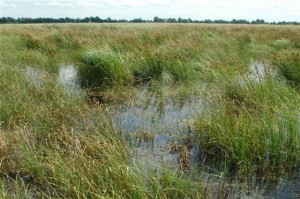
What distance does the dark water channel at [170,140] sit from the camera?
3036mm

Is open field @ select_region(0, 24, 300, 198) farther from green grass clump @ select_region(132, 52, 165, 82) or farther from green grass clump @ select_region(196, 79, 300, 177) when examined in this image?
green grass clump @ select_region(132, 52, 165, 82)

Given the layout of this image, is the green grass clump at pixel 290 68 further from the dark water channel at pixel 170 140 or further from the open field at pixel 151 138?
the dark water channel at pixel 170 140

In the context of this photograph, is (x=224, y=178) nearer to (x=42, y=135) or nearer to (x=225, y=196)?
(x=225, y=196)

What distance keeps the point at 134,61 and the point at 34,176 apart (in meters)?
5.54

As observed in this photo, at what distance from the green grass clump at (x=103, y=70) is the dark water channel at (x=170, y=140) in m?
0.58

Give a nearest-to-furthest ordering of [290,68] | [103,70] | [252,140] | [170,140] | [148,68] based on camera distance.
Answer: [252,140], [170,140], [290,68], [103,70], [148,68]

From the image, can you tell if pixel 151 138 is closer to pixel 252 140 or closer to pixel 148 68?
pixel 252 140

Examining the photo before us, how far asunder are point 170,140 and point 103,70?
147 inches

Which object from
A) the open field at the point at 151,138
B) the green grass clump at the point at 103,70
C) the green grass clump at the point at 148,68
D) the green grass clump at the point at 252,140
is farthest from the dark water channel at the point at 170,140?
the green grass clump at the point at 148,68

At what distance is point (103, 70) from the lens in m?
7.50

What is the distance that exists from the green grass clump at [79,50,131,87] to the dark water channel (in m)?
0.58

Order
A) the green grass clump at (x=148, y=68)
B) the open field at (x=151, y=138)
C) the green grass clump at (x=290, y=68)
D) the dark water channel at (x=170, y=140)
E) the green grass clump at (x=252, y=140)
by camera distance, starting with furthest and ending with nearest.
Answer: the green grass clump at (x=148, y=68), the green grass clump at (x=290, y=68), the green grass clump at (x=252, y=140), the dark water channel at (x=170, y=140), the open field at (x=151, y=138)

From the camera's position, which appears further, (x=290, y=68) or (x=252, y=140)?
(x=290, y=68)

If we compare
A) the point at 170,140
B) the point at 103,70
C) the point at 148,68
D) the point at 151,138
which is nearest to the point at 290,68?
the point at 148,68
